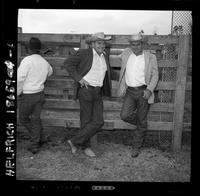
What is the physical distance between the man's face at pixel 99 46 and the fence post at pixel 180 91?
1.28 meters

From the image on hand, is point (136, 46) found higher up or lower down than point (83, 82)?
higher up

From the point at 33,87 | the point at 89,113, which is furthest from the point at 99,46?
the point at 33,87

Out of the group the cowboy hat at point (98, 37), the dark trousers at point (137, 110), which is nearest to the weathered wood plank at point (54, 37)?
the cowboy hat at point (98, 37)

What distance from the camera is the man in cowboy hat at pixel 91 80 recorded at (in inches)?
143

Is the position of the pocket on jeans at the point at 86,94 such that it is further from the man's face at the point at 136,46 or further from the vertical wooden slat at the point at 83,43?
the man's face at the point at 136,46

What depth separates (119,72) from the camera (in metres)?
4.00

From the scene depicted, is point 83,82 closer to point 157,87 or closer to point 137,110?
point 137,110

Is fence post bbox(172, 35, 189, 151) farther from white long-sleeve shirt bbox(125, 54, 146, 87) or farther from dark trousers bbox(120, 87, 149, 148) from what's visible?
white long-sleeve shirt bbox(125, 54, 146, 87)

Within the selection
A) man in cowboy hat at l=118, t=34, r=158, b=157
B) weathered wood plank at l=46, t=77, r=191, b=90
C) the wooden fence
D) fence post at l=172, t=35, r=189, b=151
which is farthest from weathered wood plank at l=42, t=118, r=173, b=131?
weathered wood plank at l=46, t=77, r=191, b=90

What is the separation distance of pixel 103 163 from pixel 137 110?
987mm

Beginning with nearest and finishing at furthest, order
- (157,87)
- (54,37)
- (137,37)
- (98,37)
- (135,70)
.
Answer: (98,37)
(137,37)
(135,70)
(54,37)
(157,87)

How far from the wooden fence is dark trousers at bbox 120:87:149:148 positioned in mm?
187

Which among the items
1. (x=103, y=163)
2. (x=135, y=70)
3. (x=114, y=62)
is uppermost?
(x=114, y=62)

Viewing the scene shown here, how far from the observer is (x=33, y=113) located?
3824 millimetres
